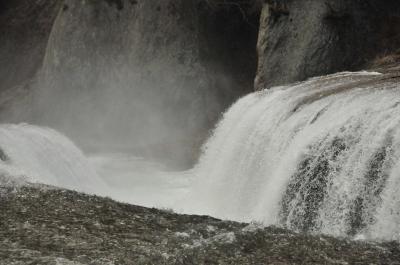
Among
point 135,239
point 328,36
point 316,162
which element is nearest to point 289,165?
point 316,162

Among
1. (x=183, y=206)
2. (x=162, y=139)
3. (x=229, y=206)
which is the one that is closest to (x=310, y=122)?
(x=229, y=206)

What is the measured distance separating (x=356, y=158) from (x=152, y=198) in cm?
761

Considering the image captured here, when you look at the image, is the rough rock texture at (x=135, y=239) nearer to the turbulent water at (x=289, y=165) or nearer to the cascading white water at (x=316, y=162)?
the turbulent water at (x=289, y=165)

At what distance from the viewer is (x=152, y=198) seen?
14852 mm

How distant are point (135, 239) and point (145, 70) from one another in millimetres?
18508

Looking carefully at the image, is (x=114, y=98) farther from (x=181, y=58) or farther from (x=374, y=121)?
(x=374, y=121)

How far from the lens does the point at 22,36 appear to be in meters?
29.5

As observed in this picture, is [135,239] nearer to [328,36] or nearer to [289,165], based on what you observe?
[289,165]

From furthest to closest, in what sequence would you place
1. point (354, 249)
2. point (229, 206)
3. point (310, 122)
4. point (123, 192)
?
1. point (123, 192)
2. point (229, 206)
3. point (310, 122)
4. point (354, 249)

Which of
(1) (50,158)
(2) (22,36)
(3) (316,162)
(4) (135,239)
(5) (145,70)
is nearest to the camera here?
(4) (135,239)

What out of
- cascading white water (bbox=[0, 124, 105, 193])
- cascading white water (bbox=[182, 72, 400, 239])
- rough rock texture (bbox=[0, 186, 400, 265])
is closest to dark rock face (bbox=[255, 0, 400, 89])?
cascading white water (bbox=[182, 72, 400, 239])

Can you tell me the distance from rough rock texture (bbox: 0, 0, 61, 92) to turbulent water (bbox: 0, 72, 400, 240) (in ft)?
43.4

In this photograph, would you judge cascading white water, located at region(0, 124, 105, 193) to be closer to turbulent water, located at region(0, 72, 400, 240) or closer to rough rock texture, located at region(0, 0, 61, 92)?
turbulent water, located at region(0, 72, 400, 240)

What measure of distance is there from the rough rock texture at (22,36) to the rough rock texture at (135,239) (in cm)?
2424
